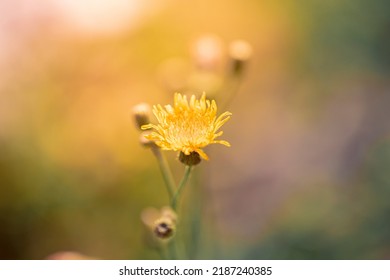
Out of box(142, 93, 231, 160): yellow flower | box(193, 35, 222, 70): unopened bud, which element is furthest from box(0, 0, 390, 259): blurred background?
box(142, 93, 231, 160): yellow flower

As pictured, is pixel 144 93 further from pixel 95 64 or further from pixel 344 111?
pixel 344 111

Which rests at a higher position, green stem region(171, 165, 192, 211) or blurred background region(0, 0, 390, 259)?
blurred background region(0, 0, 390, 259)

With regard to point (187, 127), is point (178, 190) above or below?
below

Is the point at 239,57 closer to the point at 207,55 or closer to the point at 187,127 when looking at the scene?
the point at 207,55

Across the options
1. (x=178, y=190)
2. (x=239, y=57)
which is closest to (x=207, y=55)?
(x=239, y=57)

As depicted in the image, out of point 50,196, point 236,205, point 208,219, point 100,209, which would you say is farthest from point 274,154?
point 50,196

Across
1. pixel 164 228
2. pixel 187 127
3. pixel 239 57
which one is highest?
pixel 239 57

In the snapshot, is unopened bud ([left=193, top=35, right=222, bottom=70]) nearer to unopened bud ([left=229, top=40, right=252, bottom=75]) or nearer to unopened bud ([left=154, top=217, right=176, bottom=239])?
unopened bud ([left=229, top=40, right=252, bottom=75])
